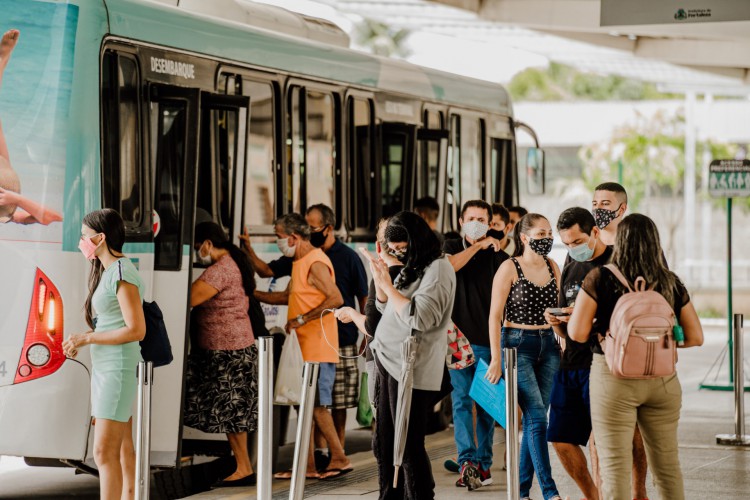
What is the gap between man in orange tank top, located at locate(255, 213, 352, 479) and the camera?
32.8ft

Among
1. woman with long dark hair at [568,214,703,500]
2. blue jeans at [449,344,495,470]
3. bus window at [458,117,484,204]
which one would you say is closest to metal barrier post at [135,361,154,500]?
woman with long dark hair at [568,214,703,500]

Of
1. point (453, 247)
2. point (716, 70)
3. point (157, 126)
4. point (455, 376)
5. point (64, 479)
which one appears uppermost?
point (716, 70)

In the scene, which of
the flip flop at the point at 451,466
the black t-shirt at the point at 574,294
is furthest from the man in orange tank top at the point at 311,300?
the black t-shirt at the point at 574,294

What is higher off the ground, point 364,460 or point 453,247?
point 453,247

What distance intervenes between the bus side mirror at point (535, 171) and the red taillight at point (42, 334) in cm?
929

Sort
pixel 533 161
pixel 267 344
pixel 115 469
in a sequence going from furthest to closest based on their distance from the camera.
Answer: pixel 533 161, pixel 115 469, pixel 267 344

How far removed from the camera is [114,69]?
8.53 meters

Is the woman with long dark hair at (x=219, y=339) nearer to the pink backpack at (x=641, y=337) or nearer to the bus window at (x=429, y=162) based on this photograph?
the pink backpack at (x=641, y=337)

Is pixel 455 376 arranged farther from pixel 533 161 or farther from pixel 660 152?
pixel 660 152

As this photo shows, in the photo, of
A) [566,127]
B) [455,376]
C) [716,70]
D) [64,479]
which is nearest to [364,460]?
[455,376]

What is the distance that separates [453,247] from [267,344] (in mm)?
3217

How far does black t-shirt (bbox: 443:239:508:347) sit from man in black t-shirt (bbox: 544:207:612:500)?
173cm

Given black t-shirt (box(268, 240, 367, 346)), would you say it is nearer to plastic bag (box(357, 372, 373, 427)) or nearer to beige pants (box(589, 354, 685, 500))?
plastic bag (box(357, 372, 373, 427))

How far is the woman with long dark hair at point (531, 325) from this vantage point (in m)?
8.74
